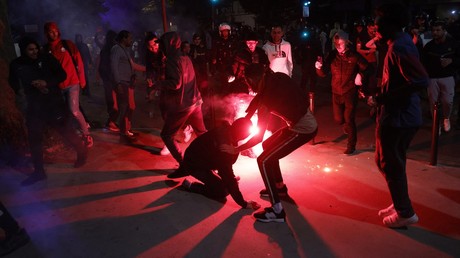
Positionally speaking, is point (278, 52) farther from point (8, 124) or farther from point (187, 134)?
point (8, 124)

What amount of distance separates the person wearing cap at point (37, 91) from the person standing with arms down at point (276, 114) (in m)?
2.77

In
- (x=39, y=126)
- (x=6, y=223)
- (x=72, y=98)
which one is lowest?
(x=6, y=223)

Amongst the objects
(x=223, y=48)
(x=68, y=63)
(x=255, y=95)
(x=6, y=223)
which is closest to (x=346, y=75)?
(x=255, y=95)

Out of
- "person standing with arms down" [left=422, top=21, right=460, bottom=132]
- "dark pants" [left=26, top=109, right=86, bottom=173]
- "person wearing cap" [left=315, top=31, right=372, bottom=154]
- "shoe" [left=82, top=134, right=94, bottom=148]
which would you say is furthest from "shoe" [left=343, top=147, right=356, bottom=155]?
"shoe" [left=82, top=134, right=94, bottom=148]

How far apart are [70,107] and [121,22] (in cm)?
3140

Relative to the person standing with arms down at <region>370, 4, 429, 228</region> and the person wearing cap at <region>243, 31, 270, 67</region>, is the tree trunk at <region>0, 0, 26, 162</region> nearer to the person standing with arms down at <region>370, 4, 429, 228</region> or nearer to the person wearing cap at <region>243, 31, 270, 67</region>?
the person wearing cap at <region>243, 31, 270, 67</region>

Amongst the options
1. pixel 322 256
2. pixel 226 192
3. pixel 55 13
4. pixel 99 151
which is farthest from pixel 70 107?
pixel 55 13

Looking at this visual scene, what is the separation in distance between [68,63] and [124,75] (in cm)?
122

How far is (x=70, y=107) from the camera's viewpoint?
6359 mm

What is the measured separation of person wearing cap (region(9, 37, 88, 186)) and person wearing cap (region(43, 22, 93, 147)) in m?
0.82

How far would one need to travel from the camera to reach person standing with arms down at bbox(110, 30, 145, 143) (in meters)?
7.04

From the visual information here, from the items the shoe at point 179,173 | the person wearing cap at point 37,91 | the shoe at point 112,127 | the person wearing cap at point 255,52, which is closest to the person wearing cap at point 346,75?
the person wearing cap at point 255,52

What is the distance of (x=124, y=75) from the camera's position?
24.0 ft

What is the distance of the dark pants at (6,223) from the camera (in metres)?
3.59
